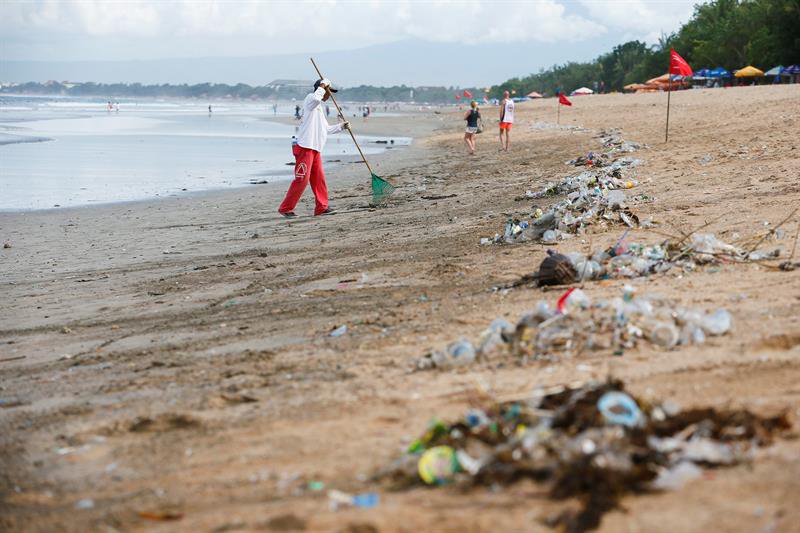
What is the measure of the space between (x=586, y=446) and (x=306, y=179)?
8.82 meters

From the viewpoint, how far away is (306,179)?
1140 cm

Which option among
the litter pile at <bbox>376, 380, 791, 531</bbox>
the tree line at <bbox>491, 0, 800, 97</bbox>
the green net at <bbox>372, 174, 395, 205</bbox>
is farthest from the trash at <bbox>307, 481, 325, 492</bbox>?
the tree line at <bbox>491, 0, 800, 97</bbox>

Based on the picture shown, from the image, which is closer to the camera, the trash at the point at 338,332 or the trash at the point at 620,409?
the trash at the point at 620,409

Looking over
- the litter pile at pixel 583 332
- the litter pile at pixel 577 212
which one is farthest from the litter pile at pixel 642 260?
the litter pile at pixel 577 212

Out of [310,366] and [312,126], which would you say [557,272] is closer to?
[310,366]

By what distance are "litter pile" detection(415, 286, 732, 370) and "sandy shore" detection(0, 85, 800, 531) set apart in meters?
0.11

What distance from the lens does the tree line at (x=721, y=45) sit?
4997 centimetres

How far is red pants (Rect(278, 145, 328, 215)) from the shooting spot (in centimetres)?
1137

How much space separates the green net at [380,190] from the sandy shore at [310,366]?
1.79m

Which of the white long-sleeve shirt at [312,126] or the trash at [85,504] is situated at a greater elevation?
the white long-sleeve shirt at [312,126]

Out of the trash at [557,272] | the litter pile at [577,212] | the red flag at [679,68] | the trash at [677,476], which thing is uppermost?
the red flag at [679,68]

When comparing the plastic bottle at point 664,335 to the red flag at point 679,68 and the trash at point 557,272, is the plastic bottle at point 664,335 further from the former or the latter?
the red flag at point 679,68

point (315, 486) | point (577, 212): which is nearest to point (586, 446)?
point (315, 486)

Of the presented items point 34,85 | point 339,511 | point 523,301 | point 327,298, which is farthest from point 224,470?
point 34,85
